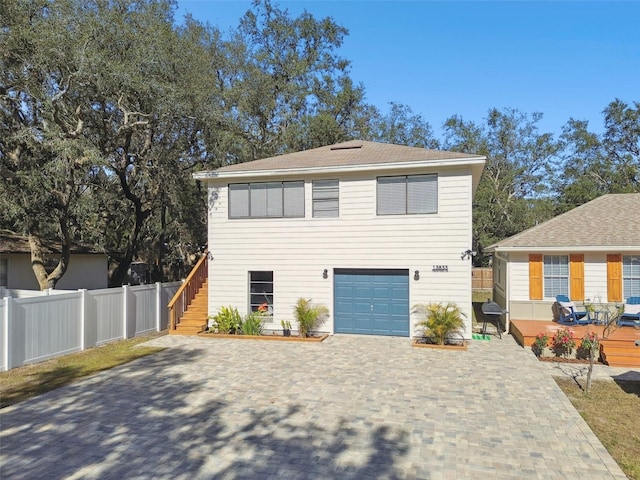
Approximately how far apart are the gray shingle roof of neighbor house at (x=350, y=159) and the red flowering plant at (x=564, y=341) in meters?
4.95

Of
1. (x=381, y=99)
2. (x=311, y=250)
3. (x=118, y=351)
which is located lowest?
(x=118, y=351)

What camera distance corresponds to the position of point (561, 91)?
1759cm

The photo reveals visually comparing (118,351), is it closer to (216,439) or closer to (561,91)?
(216,439)

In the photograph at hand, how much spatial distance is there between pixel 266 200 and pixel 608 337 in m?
10.3

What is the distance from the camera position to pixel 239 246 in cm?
1397

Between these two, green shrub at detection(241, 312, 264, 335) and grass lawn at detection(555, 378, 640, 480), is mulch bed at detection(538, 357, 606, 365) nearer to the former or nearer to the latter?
grass lawn at detection(555, 378, 640, 480)

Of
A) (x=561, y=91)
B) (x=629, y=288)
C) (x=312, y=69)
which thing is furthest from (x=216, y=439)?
(x=312, y=69)

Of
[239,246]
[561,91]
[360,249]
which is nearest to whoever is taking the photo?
[360,249]

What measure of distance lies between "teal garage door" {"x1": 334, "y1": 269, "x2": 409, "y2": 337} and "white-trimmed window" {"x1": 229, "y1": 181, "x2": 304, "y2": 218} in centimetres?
256

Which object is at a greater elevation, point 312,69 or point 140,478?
point 312,69

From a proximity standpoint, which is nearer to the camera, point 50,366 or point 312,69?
point 50,366

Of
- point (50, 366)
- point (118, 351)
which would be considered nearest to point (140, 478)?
point (50, 366)

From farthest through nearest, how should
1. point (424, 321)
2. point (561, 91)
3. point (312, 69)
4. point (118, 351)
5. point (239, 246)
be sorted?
point (312, 69) → point (561, 91) → point (239, 246) → point (424, 321) → point (118, 351)

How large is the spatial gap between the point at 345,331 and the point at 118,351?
21.2 feet
